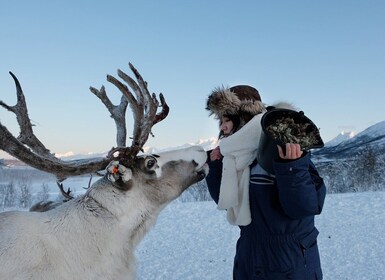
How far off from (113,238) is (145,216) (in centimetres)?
32

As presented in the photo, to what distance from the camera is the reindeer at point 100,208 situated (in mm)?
3137

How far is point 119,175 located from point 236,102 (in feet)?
3.51

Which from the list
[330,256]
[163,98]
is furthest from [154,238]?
[163,98]

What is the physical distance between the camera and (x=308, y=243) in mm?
3230

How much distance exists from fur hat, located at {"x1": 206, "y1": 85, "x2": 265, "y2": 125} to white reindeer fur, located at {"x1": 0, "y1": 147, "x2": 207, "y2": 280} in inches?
23.5

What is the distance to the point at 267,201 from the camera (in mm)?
3252

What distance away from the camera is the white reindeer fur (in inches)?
121

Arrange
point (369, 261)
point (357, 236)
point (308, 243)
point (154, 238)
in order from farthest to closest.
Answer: point (154, 238) < point (357, 236) < point (369, 261) < point (308, 243)

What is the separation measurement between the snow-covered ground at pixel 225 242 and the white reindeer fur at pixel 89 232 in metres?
4.76

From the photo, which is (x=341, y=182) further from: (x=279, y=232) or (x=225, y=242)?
(x=279, y=232)

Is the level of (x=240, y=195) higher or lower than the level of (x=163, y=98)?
lower

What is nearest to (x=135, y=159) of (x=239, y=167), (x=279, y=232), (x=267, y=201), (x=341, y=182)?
(x=239, y=167)

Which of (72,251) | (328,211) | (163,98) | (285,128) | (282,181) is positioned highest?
(163,98)

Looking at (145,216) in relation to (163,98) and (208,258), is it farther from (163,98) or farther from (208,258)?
(208,258)
